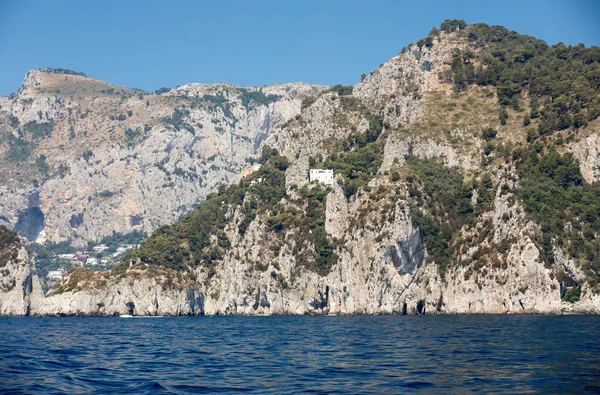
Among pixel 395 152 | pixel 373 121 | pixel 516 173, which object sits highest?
pixel 373 121

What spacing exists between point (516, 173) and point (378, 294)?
3267 centimetres

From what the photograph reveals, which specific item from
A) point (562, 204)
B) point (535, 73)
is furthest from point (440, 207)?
point (535, 73)

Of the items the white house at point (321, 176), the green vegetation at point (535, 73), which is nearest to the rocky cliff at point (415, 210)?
the green vegetation at point (535, 73)

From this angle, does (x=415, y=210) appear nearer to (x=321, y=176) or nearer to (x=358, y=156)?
(x=358, y=156)

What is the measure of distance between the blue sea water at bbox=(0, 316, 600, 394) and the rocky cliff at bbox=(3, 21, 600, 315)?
159 ft

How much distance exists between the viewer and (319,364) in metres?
42.5

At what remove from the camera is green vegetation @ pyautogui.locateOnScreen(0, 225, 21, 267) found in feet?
579

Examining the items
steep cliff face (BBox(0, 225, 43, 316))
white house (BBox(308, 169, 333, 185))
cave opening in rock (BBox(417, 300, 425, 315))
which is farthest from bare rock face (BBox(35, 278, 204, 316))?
cave opening in rock (BBox(417, 300, 425, 315))

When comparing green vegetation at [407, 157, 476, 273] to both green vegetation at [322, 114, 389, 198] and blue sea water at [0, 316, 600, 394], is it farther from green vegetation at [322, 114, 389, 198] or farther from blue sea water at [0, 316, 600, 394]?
blue sea water at [0, 316, 600, 394]

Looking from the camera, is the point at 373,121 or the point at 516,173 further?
the point at 373,121

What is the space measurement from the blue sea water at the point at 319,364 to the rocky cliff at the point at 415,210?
48521 mm

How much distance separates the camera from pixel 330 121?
188 metres

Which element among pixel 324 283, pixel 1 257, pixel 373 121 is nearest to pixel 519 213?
pixel 324 283

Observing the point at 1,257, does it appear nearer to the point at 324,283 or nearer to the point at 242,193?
the point at 242,193
